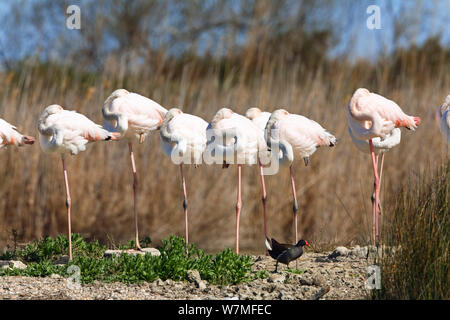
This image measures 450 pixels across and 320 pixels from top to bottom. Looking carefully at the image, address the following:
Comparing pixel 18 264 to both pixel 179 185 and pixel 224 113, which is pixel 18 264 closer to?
pixel 224 113

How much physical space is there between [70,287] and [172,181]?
3.89 m

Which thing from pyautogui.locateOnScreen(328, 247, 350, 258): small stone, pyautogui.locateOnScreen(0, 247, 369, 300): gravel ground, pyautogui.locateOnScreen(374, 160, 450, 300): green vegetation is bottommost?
pyautogui.locateOnScreen(0, 247, 369, 300): gravel ground

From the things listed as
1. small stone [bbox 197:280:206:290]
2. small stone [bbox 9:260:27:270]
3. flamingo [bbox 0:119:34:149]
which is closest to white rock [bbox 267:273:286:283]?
small stone [bbox 197:280:206:290]

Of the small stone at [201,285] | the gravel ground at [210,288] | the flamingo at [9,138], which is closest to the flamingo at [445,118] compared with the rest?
the gravel ground at [210,288]

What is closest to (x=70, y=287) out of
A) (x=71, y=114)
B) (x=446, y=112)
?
(x=71, y=114)

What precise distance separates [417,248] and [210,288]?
5.20ft

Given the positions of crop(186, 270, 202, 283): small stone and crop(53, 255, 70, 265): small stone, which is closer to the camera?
crop(186, 270, 202, 283): small stone

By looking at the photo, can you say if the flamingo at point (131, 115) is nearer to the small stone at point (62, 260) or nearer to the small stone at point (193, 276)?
the small stone at point (62, 260)

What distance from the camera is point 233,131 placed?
615 cm

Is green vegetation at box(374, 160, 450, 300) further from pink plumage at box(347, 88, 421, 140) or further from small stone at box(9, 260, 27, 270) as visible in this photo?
small stone at box(9, 260, 27, 270)

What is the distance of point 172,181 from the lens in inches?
352

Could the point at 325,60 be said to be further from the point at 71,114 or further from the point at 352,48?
the point at 71,114

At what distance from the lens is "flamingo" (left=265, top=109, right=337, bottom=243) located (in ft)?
20.7
